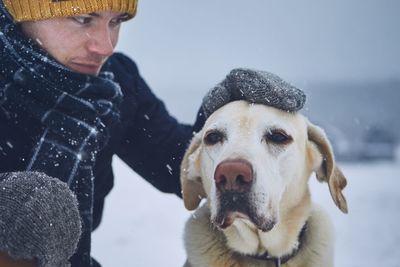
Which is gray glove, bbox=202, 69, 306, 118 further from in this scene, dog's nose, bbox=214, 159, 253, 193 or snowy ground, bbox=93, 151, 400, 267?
snowy ground, bbox=93, 151, 400, 267

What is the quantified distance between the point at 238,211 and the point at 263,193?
0.13 meters

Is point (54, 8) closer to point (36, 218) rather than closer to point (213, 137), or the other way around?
point (213, 137)

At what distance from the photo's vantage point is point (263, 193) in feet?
8.47

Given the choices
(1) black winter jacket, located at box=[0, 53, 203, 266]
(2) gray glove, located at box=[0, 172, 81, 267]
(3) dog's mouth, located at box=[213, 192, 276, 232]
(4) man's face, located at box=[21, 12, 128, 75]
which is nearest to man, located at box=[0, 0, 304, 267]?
(4) man's face, located at box=[21, 12, 128, 75]

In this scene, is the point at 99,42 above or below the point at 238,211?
above

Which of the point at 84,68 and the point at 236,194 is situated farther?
the point at 84,68

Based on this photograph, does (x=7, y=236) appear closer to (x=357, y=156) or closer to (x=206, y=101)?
(x=206, y=101)

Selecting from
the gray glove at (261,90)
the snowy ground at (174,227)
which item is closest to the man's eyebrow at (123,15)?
the gray glove at (261,90)

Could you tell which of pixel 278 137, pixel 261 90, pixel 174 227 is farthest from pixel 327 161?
pixel 174 227

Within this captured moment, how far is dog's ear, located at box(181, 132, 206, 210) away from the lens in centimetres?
308

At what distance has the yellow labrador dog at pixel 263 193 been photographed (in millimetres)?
2633

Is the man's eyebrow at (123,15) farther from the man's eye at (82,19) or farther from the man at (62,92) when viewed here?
the man's eye at (82,19)

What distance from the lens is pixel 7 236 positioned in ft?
6.24

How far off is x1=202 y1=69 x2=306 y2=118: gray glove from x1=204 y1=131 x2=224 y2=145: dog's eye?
0.20m
